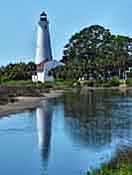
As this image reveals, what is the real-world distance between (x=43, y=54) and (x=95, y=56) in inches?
453

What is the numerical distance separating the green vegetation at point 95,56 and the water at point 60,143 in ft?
234

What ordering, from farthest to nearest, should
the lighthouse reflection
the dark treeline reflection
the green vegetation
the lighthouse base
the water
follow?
the lighthouse base
the green vegetation
the dark treeline reflection
the lighthouse reflection
the water

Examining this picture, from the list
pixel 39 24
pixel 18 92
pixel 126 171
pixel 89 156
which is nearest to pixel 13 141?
pixel 89 156

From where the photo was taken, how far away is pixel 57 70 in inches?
4318

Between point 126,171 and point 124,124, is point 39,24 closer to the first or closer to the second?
point 124,124

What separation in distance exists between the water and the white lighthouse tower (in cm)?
7560

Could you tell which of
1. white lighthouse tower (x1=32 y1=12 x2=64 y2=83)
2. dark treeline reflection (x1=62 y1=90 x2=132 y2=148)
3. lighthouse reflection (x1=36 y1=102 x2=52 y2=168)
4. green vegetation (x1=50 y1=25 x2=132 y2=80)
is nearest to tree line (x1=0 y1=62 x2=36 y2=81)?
white lighthouse tower (x1=32 y1=12 x2=64 y2=83)

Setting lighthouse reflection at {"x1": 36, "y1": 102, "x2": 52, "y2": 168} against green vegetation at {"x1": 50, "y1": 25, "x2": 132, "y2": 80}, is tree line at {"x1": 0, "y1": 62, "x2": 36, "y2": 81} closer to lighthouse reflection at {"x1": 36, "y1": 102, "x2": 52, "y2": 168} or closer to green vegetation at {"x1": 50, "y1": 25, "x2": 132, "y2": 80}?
green vegetation at {"x1": 50, "y1": 25, "x2": 132, "y2": 80}

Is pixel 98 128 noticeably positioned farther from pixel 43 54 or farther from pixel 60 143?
pixel 43 54

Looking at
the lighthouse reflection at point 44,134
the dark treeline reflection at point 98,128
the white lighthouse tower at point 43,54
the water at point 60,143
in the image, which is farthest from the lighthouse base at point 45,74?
the water at point 60,143

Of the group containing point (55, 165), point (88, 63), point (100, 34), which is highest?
point (100, 34)

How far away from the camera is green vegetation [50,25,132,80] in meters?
105

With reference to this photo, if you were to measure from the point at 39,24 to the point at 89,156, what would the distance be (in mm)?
97617

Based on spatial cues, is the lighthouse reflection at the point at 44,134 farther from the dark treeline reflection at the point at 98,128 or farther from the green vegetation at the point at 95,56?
the green vegetation at the point at 95,56
